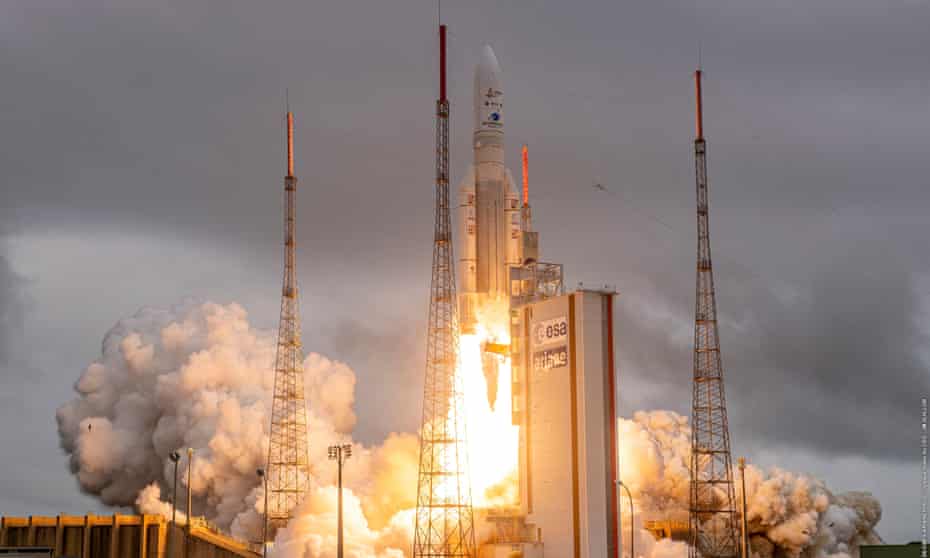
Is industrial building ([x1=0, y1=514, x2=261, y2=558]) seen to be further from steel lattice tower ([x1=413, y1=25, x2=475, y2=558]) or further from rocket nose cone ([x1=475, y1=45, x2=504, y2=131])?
rocket nose cone ([x1=475, y1=45, x2=504, y2=131])

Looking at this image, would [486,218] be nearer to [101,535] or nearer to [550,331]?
[550,331]

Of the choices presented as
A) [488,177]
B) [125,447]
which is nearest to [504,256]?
[488,177]

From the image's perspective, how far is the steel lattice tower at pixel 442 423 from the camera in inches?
3647

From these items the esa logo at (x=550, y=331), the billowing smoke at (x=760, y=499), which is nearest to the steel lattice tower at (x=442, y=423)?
the esa logo at (x=550, y=331)

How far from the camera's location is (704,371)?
10419cm

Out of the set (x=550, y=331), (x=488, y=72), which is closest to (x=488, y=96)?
(x=488, y=72)

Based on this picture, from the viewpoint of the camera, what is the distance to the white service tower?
103 metres

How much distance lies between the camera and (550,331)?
97250mm

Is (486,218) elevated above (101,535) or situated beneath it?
elevated above

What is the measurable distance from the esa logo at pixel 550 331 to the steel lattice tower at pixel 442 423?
241 inches

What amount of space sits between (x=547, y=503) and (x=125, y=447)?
155 feet

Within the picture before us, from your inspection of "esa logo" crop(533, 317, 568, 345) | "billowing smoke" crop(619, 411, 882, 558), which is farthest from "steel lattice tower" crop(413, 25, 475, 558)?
"billowing smoke" crop(619, 411, 882, 558)

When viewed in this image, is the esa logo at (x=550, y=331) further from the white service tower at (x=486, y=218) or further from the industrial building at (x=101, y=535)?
the industrial building at (x=101, y=535)

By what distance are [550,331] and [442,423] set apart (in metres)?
8.72
